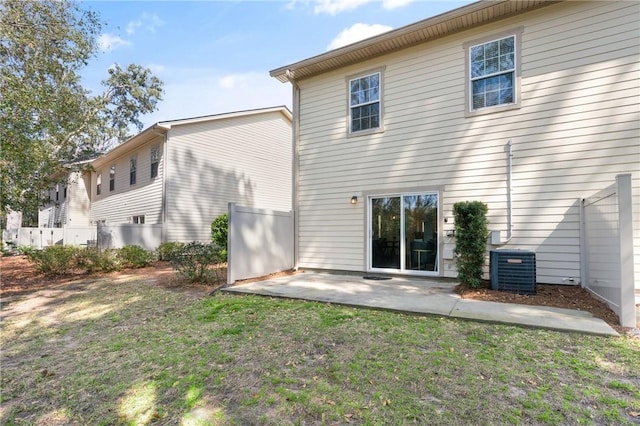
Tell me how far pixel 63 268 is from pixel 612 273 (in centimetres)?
1247

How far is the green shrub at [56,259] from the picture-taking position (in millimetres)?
9195

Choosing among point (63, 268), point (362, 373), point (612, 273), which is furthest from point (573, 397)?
point (63, 268)

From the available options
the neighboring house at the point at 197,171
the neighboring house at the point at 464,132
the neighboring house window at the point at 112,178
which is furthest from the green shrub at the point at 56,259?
the neighboring house window at the point at 112,178

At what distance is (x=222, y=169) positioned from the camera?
1457 cm

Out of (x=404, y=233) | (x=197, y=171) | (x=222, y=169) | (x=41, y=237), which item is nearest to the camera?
(x=404, y=233)

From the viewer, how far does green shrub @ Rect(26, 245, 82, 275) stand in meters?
9.20

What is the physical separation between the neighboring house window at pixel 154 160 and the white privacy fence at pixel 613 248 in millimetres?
13929

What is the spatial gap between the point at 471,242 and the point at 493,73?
3.61 meters

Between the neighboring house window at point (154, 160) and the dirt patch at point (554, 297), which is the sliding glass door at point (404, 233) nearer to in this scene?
the dirt patch at point (554, 297)

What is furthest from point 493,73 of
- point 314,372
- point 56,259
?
point 56,259

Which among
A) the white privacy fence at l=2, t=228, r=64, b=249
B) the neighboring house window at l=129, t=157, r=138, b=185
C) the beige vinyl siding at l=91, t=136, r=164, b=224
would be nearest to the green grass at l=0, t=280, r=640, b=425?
the beige vinyl siding at l=91, t=136, r=164, b=224

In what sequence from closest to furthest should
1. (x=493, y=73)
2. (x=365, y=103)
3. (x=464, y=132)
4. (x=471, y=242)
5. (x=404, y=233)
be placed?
(x=471, y=242)
(x=493, y=73)
(x=464, y=132)
(x=404, y=233)
(x=365, y=103)

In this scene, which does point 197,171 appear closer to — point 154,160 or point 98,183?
point 154,160

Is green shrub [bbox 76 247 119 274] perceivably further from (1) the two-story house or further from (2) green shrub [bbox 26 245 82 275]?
(1) the two-story house
